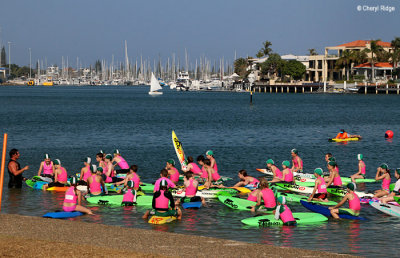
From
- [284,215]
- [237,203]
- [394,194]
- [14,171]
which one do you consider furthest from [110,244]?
[14,171]

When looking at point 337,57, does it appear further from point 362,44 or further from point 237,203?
point 237,203

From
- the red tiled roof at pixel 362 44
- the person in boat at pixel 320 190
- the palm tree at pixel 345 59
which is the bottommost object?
the person in boat at pixel 320 190

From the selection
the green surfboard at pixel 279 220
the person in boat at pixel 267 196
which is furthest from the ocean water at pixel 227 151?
the person in boat at pixel 267 196

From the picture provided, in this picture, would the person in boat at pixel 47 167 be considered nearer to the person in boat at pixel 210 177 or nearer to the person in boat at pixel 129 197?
the person in boat at pixel 129 197

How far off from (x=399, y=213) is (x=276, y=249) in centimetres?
961

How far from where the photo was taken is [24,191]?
29.8 m

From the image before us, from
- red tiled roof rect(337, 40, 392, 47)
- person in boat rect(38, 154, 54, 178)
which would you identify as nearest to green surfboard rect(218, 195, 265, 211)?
person in boat rect(38, 154, 54, 178)

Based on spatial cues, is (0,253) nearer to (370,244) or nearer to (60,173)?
(370,244)

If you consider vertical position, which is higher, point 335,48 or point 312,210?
point 335,48

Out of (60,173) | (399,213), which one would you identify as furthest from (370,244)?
(60,173)

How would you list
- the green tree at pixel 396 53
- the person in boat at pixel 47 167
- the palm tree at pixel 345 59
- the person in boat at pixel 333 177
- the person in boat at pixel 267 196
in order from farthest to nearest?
1. the palm tree at pixel 345 59
2. the green tree at pixel 396 53
3. the person in boat at pixel 47 167
4. the person in boat at pixel 333 177
5. the person in boat at pixel 267 196

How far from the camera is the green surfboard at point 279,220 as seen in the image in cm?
2238

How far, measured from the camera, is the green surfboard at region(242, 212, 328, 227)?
22.4m

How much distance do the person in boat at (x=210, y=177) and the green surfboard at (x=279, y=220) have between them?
18.9 feet
